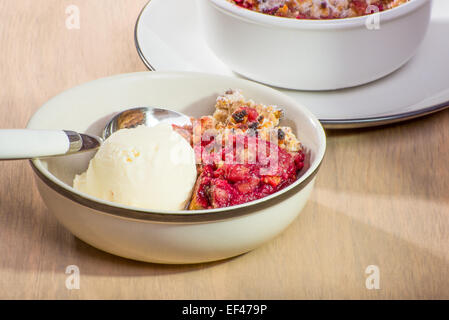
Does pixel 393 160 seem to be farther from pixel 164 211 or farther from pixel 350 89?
pixel 164 211

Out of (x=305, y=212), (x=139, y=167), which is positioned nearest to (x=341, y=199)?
(x=305, y=212)

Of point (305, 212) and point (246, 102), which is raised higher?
point (246, 102)

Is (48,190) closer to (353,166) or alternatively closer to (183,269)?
(183,269)

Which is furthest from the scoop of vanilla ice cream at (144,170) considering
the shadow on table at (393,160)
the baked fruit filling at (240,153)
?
the shadow on table at (393,160)

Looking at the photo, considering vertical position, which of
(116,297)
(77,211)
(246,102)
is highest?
(246,102)

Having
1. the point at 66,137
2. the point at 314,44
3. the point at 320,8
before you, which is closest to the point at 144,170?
the point at 66,137

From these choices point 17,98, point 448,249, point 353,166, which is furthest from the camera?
point 17,98

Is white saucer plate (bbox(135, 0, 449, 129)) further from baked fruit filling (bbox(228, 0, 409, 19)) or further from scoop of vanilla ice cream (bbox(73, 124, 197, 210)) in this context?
scoop of vanilla ice cream (bbox(73, 124, 197, 210))
